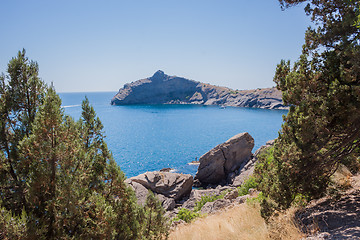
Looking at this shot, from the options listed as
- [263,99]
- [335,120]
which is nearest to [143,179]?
[335,120]

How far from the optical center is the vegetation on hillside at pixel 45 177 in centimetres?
401

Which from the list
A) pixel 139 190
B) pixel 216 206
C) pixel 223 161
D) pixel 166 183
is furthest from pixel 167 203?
pixel 223 161

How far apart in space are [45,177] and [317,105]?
682cm

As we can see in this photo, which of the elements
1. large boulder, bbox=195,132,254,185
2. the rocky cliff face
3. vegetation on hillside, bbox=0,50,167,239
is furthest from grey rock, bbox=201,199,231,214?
the rocky cliff face

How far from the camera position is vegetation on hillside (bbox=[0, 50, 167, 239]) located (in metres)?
4.01

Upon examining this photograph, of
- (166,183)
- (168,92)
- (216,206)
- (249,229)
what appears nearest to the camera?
(249,229)

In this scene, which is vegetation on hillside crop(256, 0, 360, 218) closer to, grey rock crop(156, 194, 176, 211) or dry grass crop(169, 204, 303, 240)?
dry grass crop(169, 204, 303, 240)

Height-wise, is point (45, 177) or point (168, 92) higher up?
point (168, 92)

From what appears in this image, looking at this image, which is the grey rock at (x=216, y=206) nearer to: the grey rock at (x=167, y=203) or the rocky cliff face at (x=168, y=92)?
the grey rock at (x=167, y=203)

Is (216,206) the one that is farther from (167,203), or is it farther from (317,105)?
(317,105)

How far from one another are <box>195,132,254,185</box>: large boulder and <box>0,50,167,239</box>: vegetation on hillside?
23.1 meters

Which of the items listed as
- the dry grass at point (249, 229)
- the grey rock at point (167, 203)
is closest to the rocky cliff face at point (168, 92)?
the grey rock at point (167, 203)

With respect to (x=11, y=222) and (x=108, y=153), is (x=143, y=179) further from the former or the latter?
(x=11, y=222)

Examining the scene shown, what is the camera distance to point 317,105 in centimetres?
582
